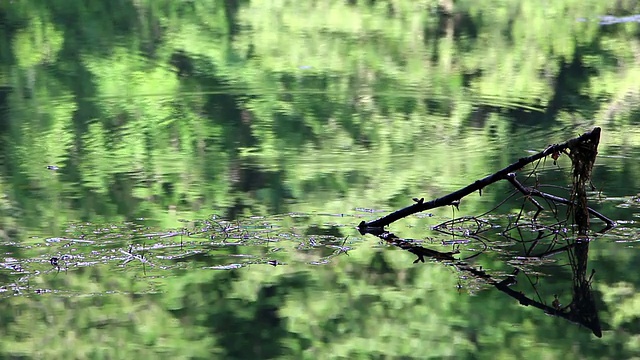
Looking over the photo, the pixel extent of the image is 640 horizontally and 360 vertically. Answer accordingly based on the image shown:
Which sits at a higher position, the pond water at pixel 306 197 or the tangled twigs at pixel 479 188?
the tangled twigs at pixel 479 188

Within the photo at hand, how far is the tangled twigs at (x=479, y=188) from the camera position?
197 inches

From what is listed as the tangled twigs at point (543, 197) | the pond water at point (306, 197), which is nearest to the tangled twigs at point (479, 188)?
the tangled twigs at point (543, 197)

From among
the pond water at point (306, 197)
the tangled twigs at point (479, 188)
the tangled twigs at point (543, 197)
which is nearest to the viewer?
the pond water at point (306, 197)

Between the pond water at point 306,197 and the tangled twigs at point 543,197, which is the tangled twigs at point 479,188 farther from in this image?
the pond water at point 306,197

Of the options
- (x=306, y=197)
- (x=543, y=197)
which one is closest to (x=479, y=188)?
(x=543, y=197)

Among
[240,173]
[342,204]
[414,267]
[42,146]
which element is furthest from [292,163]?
[414,267]

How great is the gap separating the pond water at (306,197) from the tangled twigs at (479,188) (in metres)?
0.11

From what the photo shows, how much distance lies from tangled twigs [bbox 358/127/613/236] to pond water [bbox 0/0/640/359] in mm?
109

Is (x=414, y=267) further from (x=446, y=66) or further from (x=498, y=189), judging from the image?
(x=446, y=66)

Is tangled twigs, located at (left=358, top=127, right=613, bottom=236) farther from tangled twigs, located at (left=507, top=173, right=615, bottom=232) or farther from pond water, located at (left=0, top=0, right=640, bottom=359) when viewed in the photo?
pond water, located at (left=0, top=0, right=640, bottom=359)

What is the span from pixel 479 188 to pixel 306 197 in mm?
1402

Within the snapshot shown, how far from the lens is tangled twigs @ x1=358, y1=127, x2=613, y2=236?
5.01 metres

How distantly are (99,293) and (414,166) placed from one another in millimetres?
2953

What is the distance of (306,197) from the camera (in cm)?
631
